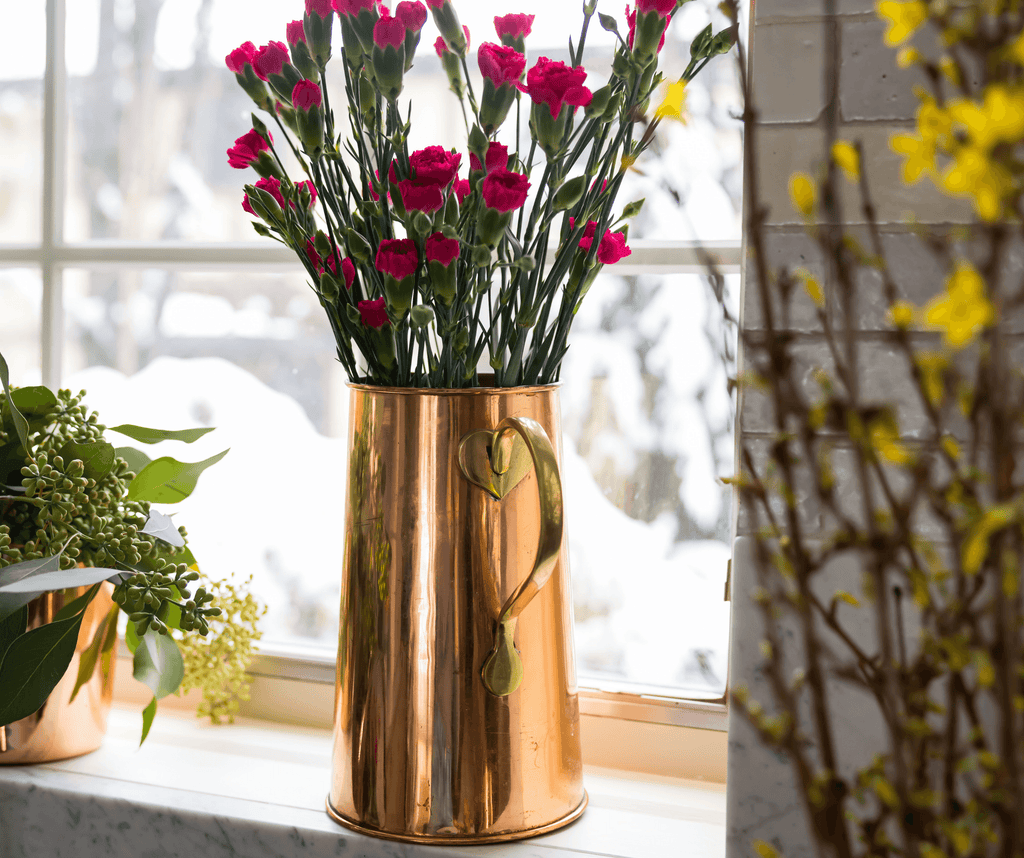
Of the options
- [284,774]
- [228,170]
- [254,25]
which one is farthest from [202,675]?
[254,25]

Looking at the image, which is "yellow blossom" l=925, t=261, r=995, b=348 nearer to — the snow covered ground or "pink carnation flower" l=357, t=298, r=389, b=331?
"pink carnation flower" l=357, t=298, r=389, b=331

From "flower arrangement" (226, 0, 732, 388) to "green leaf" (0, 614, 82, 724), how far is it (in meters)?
0.35

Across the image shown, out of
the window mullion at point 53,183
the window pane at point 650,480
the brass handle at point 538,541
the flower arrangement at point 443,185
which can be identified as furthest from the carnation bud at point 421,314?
the window mullion at point 53,183

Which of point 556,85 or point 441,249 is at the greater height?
point 556,85

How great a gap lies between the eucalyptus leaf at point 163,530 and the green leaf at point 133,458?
130 millimetres

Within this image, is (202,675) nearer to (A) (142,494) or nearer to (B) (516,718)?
(A) (142,494)

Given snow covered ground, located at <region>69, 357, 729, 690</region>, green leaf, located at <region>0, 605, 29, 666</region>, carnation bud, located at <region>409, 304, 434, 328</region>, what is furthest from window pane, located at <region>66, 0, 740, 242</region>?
green leaf, located at <region>0, 605, 29, 666</region>

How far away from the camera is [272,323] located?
1098 mm

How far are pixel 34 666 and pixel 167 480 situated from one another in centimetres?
22

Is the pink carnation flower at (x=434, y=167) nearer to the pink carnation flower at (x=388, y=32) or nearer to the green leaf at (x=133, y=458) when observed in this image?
the pink carnation flower at (x=388, y=32)

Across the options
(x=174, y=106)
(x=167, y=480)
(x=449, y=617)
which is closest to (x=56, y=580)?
(x=167, y=480)

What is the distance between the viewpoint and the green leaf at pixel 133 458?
977 millimetres

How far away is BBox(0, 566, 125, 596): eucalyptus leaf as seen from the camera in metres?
0.73

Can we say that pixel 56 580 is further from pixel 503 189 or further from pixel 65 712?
pixel 503 189
